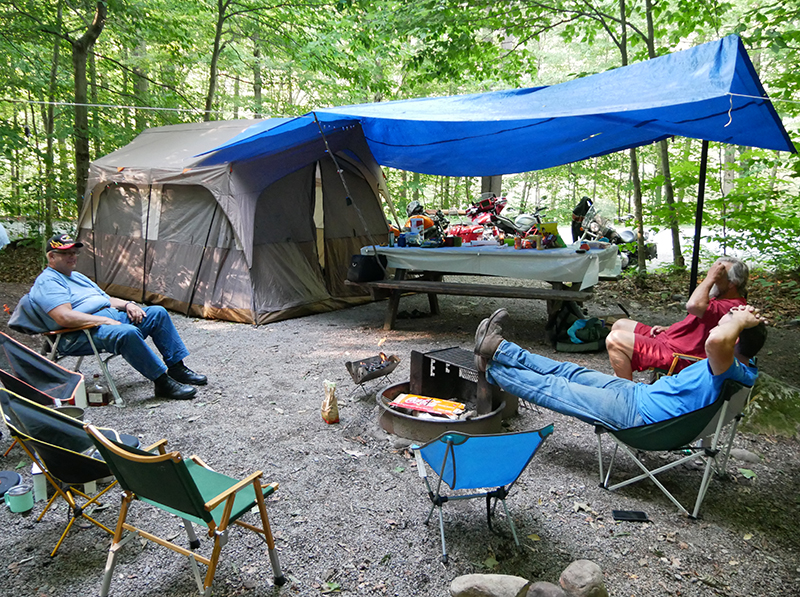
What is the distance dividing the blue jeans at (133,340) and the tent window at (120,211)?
3.02m

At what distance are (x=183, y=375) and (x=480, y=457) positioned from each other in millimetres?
2444

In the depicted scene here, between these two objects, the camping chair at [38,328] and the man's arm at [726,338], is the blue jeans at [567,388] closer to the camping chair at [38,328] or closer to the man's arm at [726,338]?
the man's arm at [726,338]

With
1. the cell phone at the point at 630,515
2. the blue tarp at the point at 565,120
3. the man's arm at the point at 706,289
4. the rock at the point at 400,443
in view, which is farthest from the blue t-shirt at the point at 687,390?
the blue tarp at the point at 565,120

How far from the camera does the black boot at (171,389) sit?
3.41 meters

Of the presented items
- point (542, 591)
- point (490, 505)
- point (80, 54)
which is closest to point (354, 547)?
point (490, 505)

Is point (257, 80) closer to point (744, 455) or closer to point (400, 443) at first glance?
point (400, 443)

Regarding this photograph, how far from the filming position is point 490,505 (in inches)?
86.7

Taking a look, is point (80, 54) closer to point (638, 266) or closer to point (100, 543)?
point (100, 543)

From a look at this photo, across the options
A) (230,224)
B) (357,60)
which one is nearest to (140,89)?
(357,60)

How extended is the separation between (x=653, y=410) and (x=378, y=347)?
2589 millimetres

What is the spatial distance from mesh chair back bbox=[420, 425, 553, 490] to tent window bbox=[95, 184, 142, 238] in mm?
5362

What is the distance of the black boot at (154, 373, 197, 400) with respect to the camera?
11.2 ft

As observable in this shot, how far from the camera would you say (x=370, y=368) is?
3.39 meters

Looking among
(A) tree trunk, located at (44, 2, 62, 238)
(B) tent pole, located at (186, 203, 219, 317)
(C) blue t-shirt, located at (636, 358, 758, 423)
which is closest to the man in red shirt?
(C) blue t-shirt, located at (636, 358, 758, 423)
